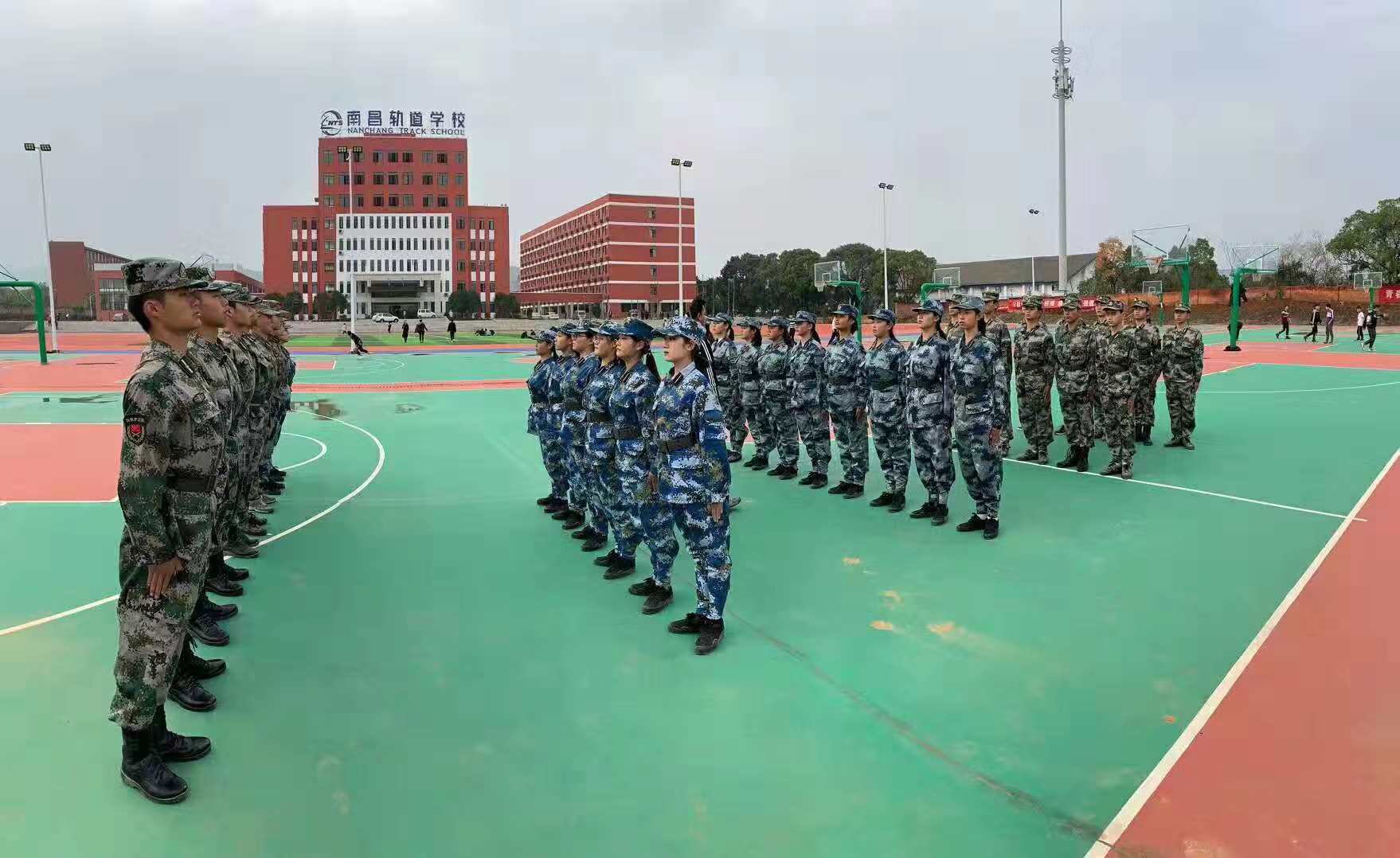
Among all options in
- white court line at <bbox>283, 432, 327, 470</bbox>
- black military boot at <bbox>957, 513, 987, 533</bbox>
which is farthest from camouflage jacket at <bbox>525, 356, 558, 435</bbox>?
white court line at <bbox>283, 432, 327, 470</bbox>

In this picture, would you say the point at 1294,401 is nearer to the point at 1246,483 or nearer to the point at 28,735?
the point at 1246,483

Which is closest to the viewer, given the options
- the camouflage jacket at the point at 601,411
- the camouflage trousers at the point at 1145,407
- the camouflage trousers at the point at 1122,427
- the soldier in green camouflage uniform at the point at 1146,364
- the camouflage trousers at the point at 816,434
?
the camouflage jacket at the point at 601,411

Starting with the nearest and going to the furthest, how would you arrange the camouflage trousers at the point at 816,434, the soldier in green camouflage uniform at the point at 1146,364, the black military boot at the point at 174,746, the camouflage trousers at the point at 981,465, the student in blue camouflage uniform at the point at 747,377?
1. the black military boot at the point at 174,746
2. the camouflage trousers at the point at 981,465
3. the camouflage trousers at the point at 816,434
4. the student in blue camouflage uniform at the point at 747,377
5. the soldier in green camouflage uniform at the point at 1146,364

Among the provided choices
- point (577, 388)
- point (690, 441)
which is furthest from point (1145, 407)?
point (690, 441)

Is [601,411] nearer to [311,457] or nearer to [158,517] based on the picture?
[158,517]

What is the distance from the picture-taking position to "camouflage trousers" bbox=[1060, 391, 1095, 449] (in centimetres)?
Answer: 977

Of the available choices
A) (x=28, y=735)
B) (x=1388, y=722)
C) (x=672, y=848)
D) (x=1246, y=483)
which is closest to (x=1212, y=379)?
(x=1246, y=483)

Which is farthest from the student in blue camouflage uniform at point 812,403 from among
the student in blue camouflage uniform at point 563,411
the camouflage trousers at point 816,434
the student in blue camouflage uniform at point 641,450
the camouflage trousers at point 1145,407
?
the camouflage trousers at point 1145,407

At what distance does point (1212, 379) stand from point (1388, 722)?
1781 centimetres

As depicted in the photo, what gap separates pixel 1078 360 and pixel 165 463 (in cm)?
948

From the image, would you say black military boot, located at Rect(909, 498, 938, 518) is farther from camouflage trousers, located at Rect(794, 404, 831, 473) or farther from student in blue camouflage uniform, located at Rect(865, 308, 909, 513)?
camouflage trousers, located at Rect(794, 404, 831, 473)

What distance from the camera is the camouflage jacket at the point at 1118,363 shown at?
9117 mm

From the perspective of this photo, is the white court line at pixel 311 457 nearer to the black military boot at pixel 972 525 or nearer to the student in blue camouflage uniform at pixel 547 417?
the student in blue camouflage uniform at pixel 547 417

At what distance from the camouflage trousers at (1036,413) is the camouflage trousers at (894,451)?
2877mm
